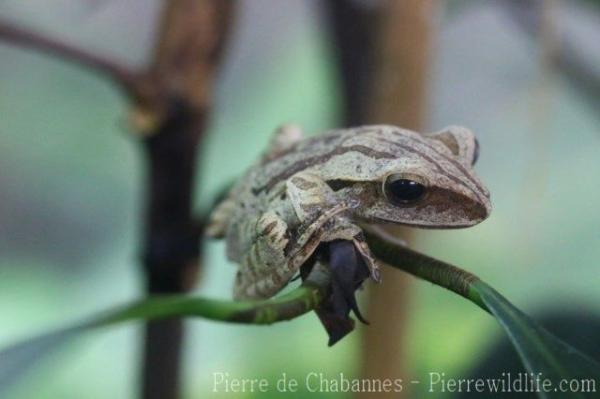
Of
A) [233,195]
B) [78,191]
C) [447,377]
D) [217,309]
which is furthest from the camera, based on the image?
[78,191]

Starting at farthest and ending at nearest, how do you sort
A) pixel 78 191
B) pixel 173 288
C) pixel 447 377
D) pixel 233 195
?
pixel 78 191 → pixel 173 288 → pixel 447 377 → pixel 233 195

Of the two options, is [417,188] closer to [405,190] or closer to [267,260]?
[405,190]

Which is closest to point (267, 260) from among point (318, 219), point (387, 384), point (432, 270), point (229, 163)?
point (318, 219)

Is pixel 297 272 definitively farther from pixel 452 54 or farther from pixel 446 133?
pixel 452 54

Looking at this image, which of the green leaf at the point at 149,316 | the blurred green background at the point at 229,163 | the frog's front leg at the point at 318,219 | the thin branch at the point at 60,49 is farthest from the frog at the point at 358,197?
the blurred green background at the point at 229,163

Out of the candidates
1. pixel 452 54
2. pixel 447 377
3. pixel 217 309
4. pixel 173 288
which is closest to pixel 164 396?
pixel 173 288

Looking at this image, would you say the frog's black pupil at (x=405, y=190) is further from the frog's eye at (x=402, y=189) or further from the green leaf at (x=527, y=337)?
the green leaf at (x=527, y=337)
